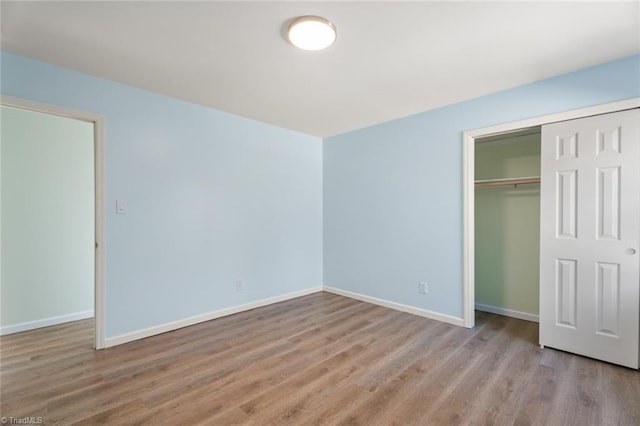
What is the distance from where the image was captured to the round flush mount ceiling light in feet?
6.02

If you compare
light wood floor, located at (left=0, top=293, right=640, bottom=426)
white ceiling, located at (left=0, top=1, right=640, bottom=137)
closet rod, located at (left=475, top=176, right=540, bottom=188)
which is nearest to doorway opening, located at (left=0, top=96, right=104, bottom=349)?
light wood floor, located at (left=0, top=293, right=640, bottom=426)

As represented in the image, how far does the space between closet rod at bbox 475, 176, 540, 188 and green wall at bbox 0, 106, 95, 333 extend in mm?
4930

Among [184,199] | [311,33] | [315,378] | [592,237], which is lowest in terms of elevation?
[315,378]

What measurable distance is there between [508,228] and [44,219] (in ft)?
18.1

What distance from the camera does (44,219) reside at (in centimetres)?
329

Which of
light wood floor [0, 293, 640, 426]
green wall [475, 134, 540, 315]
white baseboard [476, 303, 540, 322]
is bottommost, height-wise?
light wood floor [0, 293, 640, 426]

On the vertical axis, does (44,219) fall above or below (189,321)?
above

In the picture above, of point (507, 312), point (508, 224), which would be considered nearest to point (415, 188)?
point (508, 224)

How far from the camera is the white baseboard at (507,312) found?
3369 mm

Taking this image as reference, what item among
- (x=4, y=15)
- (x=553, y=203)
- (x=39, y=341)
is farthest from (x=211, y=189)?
(x=553, y=203)

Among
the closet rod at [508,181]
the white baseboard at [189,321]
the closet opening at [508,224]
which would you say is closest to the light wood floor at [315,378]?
the white baseboard at [189,321]

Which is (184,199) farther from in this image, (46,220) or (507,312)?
(507,312)

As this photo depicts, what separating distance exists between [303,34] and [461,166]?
2.21 metres

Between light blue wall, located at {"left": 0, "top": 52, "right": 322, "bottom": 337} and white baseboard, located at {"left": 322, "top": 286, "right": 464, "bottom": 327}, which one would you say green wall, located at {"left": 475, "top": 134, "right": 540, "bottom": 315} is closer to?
white baseboard, located at {"left": 322, "top": 286, "right": 464, "bottom": 327}
